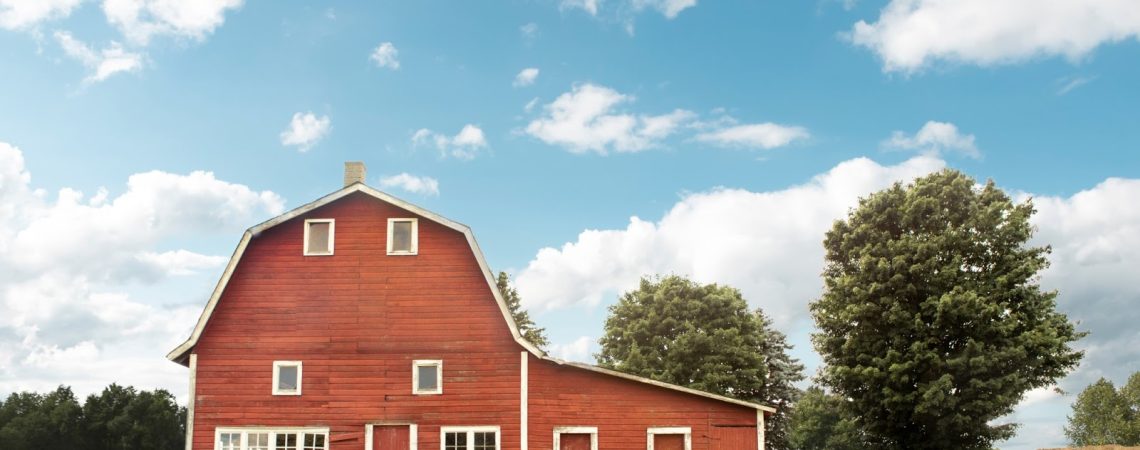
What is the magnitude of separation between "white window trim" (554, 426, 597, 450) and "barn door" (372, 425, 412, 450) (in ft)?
14.2

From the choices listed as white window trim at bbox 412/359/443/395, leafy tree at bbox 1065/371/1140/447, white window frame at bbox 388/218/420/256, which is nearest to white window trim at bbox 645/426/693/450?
white window trim at bbox 412/359/443/395

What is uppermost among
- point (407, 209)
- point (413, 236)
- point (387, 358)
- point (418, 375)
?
point (407, 209)

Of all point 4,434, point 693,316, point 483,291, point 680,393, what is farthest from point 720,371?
point 4,434

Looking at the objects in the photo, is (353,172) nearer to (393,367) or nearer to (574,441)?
(393,367)

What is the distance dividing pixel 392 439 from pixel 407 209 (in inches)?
271

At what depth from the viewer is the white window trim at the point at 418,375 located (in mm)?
26781

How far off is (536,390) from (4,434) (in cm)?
6422

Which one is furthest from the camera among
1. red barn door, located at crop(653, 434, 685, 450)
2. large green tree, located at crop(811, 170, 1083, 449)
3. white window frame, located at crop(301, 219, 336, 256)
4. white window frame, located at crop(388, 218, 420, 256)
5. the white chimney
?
large green tree, located at crop(811, 170, 1083, 449)

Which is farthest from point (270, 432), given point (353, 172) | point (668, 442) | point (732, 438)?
point (732, 438)

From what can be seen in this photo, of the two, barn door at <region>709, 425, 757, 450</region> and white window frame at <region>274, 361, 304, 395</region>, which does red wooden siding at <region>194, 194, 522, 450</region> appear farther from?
barn door at <region>709, 425, 757, 450</region>

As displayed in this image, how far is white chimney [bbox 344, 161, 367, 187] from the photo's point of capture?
29172mm

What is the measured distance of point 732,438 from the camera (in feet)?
89.1

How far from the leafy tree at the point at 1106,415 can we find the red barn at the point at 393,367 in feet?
163

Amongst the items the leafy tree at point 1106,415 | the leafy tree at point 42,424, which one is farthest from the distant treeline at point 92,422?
the leafy tree at point 1106,415
